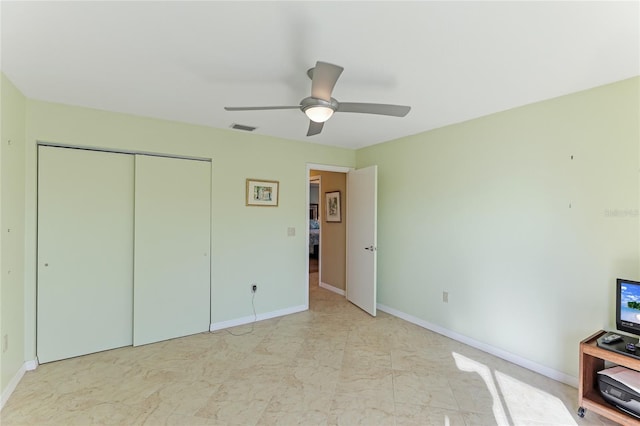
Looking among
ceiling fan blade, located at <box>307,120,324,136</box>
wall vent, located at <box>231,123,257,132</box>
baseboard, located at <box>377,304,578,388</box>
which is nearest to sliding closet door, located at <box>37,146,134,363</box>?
wall vent, located at <box>231,123,257,132</box>

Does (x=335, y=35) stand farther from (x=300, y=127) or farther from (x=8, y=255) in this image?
(x=8, y=255)

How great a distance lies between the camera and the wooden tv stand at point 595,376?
6.26 feet

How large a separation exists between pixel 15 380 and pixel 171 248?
4.92 ft

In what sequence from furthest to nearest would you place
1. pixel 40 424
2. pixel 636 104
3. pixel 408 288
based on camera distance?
pixel 408 288 < pixel 636 104 < pixel 40 424

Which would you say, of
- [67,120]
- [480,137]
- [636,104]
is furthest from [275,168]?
[636,104]

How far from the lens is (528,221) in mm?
2748

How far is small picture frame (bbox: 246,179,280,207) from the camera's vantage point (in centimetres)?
381

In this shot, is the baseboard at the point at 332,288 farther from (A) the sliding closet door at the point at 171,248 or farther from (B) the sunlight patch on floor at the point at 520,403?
(B) the sunlight patch on floor at the point at 520,403

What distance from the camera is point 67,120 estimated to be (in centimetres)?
280

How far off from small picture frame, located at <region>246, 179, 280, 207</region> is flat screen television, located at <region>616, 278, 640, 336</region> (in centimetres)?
327

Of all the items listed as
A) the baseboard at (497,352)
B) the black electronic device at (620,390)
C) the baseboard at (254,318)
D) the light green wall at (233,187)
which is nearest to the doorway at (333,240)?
the light green wall at (233,187)

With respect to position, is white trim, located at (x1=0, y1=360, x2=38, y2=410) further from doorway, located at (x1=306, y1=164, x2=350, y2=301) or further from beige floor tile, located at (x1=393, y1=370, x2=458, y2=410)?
doorway, located at (x1=306, y1=164, x2=350, y2=301)

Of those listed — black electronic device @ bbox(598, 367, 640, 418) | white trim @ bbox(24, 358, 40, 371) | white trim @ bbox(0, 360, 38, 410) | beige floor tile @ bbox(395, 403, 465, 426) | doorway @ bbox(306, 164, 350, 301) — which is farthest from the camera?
doorway @ bbox(306, 164, 350, 301)

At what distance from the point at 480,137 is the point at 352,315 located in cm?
258
